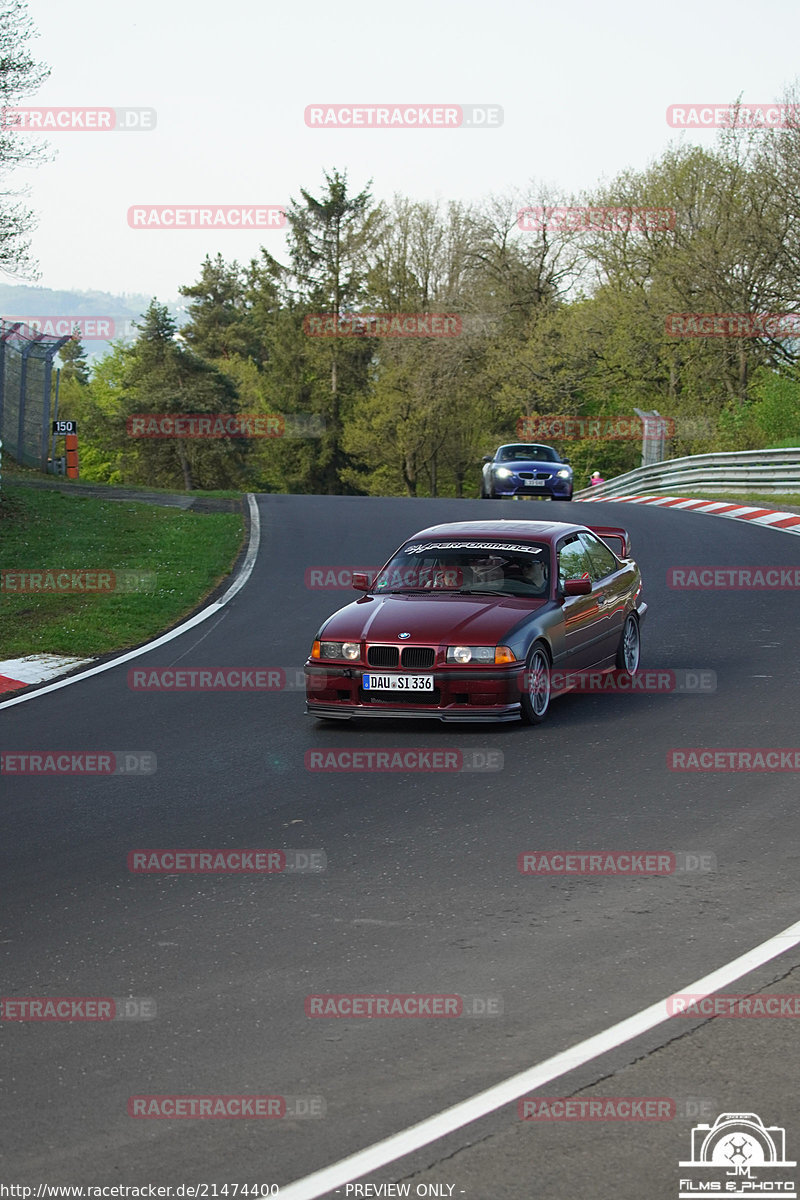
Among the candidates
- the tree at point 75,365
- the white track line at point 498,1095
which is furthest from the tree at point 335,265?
the white track line at point 498,1095

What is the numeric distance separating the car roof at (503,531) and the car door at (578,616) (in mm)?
128

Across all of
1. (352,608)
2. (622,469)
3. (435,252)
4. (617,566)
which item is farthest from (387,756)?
(435,252)

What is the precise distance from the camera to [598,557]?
1237cm

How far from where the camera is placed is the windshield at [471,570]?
1116 centimetres

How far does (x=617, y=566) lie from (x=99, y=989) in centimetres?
821

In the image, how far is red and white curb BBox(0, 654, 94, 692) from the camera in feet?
41.4

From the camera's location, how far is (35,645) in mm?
14328

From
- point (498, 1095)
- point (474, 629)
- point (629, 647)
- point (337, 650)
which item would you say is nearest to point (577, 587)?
point (474, 629)

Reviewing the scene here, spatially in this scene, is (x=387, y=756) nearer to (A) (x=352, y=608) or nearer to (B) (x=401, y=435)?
(A) (x=352, y=608)

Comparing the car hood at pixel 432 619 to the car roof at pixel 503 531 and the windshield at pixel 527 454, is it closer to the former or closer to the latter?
the car roof at pixel 503 531

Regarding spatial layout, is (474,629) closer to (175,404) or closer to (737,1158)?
(737,1158)

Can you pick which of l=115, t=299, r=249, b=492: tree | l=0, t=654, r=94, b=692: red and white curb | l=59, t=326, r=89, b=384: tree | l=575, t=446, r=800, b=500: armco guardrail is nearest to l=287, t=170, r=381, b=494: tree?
l=115, t=299, r=249, b=492: tree

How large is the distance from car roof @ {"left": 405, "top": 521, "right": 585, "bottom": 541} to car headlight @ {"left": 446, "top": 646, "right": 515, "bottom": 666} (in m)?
1.78

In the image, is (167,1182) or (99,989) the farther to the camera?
(99,989)
